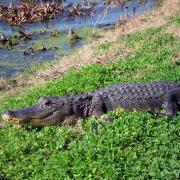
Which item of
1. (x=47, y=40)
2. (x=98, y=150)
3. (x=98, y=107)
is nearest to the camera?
(x=98, y=150)

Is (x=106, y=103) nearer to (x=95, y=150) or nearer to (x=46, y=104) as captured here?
(x=46, y=104)

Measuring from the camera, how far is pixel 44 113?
30.7 feet

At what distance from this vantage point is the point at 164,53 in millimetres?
13664

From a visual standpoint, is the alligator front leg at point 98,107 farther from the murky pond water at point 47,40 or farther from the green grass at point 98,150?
the murky pond water at point 47,40

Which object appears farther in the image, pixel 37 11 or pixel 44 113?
pixel 37 11

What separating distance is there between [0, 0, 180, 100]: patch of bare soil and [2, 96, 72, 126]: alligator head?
308 centimetres

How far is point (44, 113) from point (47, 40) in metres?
10.8

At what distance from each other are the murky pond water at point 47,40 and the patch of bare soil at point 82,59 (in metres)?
1.39

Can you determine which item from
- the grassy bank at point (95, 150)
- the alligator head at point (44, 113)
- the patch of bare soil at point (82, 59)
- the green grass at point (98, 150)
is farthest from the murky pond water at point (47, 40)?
the green grass at point (98, 150)

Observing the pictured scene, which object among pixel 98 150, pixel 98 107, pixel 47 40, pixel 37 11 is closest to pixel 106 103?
pixel 98 107

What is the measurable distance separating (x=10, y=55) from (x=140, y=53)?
5.68m

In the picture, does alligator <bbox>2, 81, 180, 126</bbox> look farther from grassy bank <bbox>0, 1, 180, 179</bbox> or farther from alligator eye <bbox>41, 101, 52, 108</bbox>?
grassy bank <bbox>0, 1, 180, 179</bbox>

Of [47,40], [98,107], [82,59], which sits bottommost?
[47,40]

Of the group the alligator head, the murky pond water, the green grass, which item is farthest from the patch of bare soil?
the alligator head
